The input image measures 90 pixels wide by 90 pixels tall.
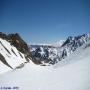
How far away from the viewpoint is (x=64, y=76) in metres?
18.8

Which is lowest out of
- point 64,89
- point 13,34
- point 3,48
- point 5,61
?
point 64,89

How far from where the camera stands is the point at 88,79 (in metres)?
15.2

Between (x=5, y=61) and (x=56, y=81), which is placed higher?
(x=5, y=61)

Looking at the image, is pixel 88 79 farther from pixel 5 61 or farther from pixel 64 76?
pixel 5 61

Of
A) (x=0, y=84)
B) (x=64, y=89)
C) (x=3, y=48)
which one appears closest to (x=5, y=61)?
(x=3, y=48)

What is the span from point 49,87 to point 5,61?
64.6 meters

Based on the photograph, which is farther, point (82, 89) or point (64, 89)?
point (64, 89)

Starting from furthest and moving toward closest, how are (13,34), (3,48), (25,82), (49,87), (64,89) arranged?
(13,34) < (3,48) < (25,82) < (49,87) < (64,89)

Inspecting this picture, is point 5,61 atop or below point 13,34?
below

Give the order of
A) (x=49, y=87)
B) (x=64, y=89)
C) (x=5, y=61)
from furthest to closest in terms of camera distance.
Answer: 1. (x=5, y=61)
2. (x=49, y=87)
3. (x=64, y=89)

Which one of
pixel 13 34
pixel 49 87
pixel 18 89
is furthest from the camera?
pixel 13 34

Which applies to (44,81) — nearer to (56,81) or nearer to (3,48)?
(56,81)

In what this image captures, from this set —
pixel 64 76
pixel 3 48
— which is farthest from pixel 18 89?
pixel 3 48

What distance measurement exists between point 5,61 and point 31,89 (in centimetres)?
6361
